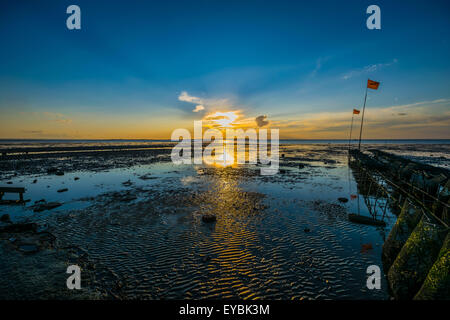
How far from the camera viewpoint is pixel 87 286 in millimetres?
6484

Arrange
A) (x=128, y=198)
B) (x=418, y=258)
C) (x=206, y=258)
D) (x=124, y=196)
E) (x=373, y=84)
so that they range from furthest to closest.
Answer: (x=373, y=84)
(x=124, y=196)
(x=128, y=198)
(x=206, y=258)
(x=418, y=258)

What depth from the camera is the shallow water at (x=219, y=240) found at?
673 cm

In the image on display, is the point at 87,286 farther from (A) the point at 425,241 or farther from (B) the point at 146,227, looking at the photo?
(A) the point at 425,241

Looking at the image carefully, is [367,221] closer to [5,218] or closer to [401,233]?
[401,233]

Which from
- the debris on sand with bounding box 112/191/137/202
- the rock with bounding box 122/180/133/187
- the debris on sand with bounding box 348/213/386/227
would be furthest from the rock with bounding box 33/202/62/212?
the debris on sand with bounding box 348/213/386/227

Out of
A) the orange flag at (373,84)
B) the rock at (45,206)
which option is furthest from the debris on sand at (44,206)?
the orange flag at (373,84)

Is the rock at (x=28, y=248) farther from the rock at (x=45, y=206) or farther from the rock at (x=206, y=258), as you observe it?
the rock at (x=206, y=258)

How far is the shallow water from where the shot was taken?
6.73m

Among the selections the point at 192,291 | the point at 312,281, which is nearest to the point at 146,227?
the point at 192,291

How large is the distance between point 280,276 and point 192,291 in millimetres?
3540

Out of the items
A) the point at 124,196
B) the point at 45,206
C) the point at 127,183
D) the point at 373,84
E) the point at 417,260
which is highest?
the point at 373,84

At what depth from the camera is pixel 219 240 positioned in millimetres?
10016

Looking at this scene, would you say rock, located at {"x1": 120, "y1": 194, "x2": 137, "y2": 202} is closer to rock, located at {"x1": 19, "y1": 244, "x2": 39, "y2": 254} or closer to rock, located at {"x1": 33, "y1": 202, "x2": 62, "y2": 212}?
rock, located at {"x1": 33, "y1": 202, "x2": 62, "y2": 212}

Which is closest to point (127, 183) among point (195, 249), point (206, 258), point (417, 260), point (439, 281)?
point (195, 249)
